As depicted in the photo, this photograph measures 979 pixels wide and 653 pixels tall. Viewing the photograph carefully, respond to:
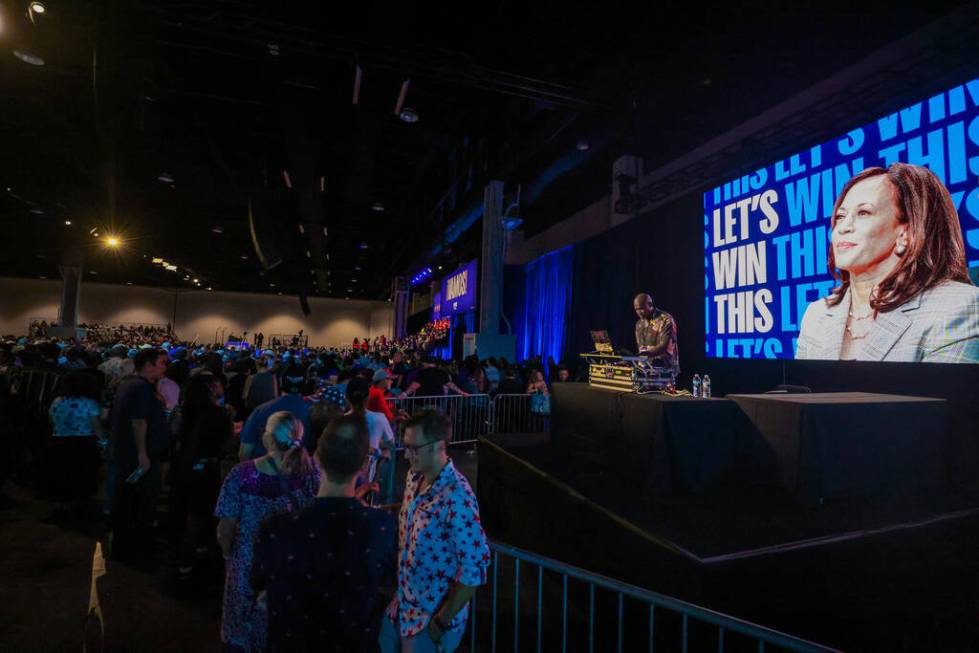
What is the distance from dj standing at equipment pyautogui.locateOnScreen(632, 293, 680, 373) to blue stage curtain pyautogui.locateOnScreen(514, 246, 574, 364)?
654 centimetres

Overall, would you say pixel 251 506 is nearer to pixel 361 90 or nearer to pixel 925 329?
pixel 925 329

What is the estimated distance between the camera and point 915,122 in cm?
429

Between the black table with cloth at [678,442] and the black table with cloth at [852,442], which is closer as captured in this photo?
the black table with cloth at [852,442]

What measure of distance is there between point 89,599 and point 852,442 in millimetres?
4851

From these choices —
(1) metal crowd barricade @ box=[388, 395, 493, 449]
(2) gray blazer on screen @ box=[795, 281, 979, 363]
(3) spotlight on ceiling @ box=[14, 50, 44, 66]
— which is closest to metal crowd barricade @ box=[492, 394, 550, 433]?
(1) metal crowd barricade @ box=[388, 395, 493, 449]

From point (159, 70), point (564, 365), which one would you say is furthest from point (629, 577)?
point (159, 70)

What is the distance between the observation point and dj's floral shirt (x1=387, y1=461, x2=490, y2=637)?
1.63 metres

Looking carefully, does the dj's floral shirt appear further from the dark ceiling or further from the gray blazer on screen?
the dark ceiling

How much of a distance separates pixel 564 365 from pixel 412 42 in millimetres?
7213

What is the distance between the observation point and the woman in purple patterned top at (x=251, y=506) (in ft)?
6.11

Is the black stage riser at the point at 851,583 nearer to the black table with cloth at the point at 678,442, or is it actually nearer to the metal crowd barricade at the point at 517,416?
the black table with cloth at the point at 678,442

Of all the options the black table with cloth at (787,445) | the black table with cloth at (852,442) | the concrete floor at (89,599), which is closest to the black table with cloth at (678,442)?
the black table with cloth at (787,445)

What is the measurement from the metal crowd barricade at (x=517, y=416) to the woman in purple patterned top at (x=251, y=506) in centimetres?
588

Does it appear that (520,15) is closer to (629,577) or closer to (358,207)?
(629,577)
